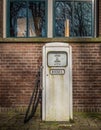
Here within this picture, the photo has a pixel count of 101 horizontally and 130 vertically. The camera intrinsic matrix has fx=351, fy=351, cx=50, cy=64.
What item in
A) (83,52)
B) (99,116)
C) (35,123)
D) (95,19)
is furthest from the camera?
(95,19)


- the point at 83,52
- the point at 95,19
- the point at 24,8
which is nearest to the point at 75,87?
the point at 83,52

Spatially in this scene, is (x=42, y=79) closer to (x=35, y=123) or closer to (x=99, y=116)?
(x=35, y=123)

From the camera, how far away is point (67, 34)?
33.1 ft

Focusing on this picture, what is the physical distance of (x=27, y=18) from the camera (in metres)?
10.1

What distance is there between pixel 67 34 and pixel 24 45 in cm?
151

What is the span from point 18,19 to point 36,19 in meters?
0.52

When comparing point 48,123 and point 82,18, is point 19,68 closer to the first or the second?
point 48,123

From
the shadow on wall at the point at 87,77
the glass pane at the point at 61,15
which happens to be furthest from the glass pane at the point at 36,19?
the shadow on wall at the point at 87,77

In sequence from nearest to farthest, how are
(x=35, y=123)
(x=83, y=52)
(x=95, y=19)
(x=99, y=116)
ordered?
1. (x=35, y=123)
2. (x=99, y=116)
3. (x=83, y=52)
4. (x=95, y=19)

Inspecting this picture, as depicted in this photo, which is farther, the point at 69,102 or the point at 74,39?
the point at 74,39

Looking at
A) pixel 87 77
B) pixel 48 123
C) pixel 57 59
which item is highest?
pixel 57 59

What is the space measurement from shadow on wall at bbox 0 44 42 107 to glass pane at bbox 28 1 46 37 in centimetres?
100

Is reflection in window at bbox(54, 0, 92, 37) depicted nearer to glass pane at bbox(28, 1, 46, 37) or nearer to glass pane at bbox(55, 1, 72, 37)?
glass pane at bbox(55, 1, 72, 37)

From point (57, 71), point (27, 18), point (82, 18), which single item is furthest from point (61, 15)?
point (57, 71)
